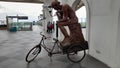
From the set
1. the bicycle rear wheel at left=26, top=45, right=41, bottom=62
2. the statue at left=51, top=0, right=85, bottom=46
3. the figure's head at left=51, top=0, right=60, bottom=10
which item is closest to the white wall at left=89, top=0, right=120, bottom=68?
the statue at left=51, top=0, right=85, bottom=46

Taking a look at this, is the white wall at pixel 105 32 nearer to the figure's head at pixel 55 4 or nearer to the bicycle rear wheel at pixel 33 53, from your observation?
the figure's head at pixel 55 4

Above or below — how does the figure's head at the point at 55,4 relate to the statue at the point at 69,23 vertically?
above

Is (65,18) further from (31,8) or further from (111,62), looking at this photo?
(31,8)

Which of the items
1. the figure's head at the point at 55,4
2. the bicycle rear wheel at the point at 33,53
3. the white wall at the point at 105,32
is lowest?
the bicycle rear wheel at the point at 33,53

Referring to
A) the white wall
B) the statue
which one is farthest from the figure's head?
the white wall

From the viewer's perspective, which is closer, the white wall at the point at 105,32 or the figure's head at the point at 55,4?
the white wall at the point at 105,32

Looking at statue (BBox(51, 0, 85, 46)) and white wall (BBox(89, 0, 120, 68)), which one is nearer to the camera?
white wall (BBox(89, 0, 120, 68))

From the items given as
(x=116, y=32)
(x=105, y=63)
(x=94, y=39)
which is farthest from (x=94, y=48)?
(x=116, y=32)

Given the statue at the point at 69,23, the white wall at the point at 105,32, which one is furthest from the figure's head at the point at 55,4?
the white wall at the point at 105,32

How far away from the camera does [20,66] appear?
413 centimetres

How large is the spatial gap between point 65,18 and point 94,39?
1.40 m

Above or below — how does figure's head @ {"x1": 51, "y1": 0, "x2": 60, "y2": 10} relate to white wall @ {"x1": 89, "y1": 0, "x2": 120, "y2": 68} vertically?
above

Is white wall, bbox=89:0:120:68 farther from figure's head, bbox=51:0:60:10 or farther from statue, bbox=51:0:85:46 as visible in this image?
figure's head, bbox=51:0:60:10

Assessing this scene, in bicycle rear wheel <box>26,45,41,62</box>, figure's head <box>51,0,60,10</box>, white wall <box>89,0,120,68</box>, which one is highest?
figure's head <box>51,0,60,10</box>
